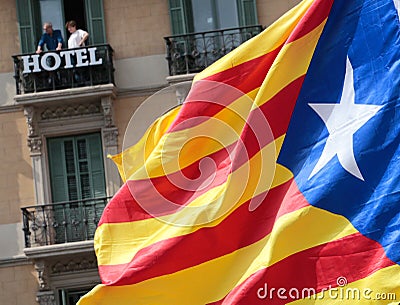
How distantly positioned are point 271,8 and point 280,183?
11347 millimetres

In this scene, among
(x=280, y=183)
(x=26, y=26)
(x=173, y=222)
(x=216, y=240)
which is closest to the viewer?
(x=280, y=183)

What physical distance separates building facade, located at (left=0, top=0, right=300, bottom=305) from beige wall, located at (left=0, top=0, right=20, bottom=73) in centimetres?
2

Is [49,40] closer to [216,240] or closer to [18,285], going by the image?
[18,285]

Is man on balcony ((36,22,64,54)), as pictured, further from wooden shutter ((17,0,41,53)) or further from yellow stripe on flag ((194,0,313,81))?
yellow stripe on flag ((194,0,313,81))

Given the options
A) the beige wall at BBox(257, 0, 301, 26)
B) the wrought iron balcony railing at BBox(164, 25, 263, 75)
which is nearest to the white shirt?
the wrought iron balcony railing at BBox(164, 25, 263, 75)

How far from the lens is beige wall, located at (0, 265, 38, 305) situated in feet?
87.3

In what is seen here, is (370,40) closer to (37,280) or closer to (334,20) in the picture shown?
(334,20)

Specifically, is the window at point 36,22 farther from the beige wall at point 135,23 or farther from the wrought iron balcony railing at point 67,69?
the wrought iron balcony railing at point 67,69

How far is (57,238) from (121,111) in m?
2.73

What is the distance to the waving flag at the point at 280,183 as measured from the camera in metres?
15.5

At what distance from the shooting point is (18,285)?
2669cm

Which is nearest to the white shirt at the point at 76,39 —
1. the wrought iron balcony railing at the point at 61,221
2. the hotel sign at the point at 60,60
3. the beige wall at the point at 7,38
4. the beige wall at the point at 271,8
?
the hotel sign at the point at 60,60

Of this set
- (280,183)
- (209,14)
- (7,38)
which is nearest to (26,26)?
(7,38)

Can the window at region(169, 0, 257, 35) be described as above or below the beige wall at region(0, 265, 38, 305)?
above
